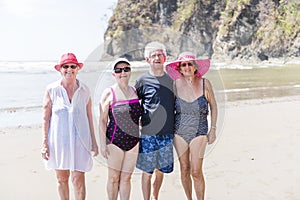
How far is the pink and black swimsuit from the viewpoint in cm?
305

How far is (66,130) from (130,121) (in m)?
0.58

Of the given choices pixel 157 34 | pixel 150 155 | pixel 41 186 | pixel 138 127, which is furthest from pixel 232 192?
pixel 41 186

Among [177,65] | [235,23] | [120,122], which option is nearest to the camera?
[120,122]

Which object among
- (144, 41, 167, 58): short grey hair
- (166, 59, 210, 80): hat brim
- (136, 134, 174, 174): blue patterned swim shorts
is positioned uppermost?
(144, 41, 167, 58): short grey hair

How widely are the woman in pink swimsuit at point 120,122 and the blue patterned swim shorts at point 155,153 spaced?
0.31 feet

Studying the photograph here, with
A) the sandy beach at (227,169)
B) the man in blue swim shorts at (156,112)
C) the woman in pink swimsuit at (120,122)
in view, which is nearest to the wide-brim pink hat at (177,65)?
the man in blue swim shorts at (156,112)

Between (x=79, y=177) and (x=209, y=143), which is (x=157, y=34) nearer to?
(x=209, y=143)

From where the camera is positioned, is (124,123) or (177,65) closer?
(124,123)

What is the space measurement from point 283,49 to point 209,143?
151 ft

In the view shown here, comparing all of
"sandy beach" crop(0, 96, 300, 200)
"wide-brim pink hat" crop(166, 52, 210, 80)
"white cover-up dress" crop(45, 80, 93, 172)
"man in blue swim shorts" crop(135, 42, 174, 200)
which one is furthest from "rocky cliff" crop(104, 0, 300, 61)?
"white cover-up dress" crop(45, 80, 93, 172)

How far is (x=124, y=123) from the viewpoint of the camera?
121 inches

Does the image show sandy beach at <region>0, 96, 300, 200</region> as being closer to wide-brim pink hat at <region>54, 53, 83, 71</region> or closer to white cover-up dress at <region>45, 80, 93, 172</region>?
white cover-up dress at <region>45, 80, 93, 172</region>

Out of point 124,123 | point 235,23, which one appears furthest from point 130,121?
point 235,23

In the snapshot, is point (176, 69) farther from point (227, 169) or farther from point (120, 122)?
point (227, 169)
